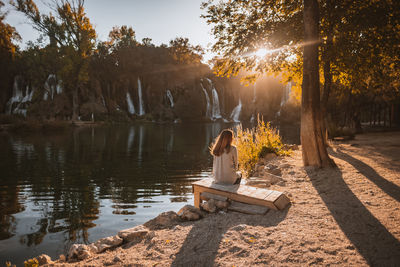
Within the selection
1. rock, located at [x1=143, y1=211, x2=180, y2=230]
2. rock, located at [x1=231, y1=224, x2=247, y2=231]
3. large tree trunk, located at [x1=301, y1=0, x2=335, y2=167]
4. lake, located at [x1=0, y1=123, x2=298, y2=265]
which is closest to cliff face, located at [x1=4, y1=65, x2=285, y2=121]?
lake, located at [x1=0, y1=123, x2=298, y2=265]

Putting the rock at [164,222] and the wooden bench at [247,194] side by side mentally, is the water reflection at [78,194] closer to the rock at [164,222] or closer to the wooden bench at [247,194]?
the rock at [164,222]

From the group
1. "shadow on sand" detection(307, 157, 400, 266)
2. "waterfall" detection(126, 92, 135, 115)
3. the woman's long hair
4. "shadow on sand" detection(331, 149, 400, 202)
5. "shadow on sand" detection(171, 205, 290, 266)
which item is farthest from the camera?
"waterfall" detection(126, 92, 135, 115)

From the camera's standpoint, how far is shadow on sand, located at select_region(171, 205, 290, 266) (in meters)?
2.94

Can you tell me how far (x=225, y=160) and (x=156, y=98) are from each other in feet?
172

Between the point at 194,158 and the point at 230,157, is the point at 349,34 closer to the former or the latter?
the point at 230,157

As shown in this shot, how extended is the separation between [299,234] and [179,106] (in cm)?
5142

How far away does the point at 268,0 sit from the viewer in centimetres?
792

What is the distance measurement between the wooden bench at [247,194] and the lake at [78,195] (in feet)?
4.80

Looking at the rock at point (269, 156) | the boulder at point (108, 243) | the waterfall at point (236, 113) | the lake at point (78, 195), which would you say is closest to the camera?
the boulder at point (108, 243)

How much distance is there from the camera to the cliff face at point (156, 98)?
41312 mm

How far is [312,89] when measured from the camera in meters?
7.00

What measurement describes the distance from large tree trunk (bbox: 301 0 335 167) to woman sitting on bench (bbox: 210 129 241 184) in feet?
10.6

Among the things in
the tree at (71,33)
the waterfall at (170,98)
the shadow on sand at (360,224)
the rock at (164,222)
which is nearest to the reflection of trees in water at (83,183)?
the rock at (164,222)

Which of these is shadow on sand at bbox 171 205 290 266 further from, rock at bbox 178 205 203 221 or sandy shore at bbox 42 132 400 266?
rock at bbox 178 205 203 221
